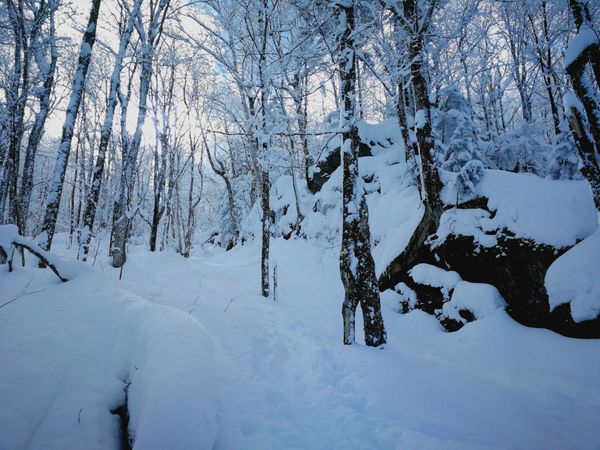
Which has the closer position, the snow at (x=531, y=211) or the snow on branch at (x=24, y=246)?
the snow on branch at (x=24, y=246)

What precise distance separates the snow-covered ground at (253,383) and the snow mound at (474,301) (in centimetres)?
26

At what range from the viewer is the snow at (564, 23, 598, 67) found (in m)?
3.80

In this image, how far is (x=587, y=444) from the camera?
104 inches

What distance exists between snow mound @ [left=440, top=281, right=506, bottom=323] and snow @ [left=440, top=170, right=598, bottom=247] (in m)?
0.96

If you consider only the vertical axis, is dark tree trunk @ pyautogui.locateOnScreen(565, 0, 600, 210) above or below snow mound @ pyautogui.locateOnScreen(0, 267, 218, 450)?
above

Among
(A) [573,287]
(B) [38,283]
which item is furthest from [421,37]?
(B) [38,283]

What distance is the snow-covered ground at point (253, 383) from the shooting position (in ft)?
7.39

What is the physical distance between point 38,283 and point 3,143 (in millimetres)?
11639

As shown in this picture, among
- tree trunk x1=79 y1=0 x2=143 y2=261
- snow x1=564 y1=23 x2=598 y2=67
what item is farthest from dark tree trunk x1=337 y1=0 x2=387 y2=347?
tree trunk x1=79 y1=0 x2=143 y2=261

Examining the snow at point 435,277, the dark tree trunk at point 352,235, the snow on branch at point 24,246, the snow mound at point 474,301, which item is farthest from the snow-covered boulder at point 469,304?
the snow on branch at point 24,246

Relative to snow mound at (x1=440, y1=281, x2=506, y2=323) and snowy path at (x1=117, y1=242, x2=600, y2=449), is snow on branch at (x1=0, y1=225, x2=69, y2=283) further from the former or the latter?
snow mound at (x1=440, y1=281, x2=506, y2=323)

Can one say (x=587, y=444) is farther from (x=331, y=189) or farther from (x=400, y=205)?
(x=331, y=189)

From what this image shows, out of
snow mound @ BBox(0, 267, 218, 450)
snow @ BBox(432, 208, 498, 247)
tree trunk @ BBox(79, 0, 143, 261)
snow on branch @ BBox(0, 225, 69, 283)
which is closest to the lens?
snow mound @ BBox(0, 267, 218, 450)

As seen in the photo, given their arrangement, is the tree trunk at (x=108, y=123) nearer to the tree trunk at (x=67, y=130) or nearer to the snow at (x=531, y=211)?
the tree trunk at (x=67, y=130)
